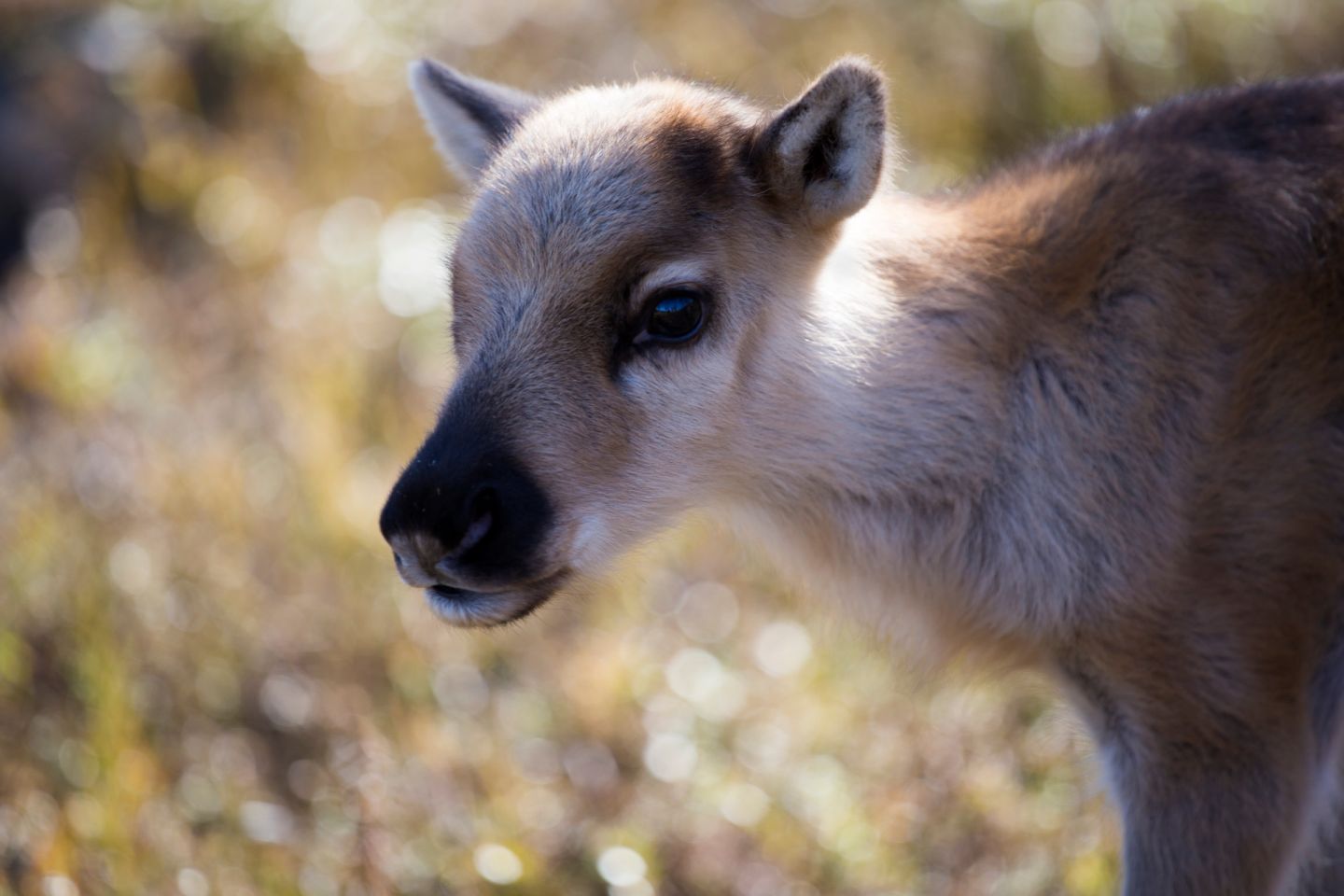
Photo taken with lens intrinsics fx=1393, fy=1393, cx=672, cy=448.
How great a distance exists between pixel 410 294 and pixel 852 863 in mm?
5325

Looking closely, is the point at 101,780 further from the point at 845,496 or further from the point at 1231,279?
the point at 1231,279

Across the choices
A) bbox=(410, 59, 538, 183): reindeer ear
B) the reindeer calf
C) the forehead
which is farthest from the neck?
bbox=(410, 59, 538, 183): reindeer ear

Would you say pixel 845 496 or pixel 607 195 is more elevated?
pixel 607 195

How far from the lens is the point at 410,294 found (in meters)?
9.15

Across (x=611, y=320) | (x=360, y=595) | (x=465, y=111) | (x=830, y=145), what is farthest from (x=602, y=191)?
(x=360, y=595)

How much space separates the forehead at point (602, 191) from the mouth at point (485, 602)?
0.85m

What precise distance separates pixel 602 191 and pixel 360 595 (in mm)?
3184

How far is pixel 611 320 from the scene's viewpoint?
12.8ft

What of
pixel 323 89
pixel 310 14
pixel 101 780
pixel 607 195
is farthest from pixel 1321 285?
pixel 310 14

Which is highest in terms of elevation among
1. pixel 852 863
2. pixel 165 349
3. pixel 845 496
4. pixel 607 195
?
pixel 607 195

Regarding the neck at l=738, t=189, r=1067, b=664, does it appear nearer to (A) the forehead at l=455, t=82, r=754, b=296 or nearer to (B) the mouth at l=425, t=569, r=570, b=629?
(A) the forehead at l=455, t=82, r=754, b=296

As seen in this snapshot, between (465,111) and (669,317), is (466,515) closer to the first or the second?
(669,317)

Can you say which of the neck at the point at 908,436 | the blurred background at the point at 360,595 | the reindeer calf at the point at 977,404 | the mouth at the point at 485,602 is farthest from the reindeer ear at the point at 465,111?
the mouth at the point at 485,602

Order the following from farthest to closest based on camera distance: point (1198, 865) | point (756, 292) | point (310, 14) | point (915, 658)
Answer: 1. point (310, 14)
2. point (915, 658)
3. point (756, 292)
4. point (1198, 865)
